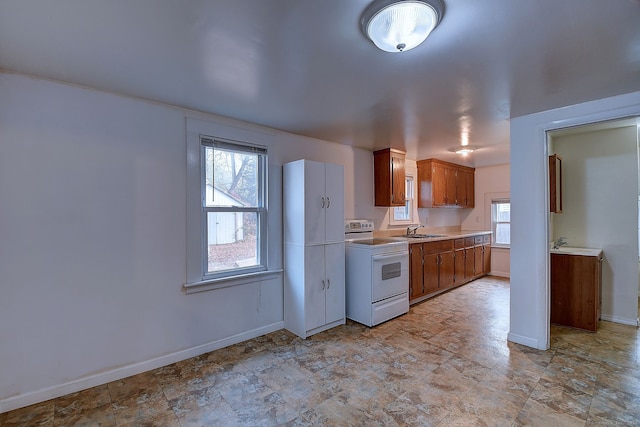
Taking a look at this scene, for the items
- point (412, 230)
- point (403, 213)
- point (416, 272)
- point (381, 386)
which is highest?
point (403, 213)

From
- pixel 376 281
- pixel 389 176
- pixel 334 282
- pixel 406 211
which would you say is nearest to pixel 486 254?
pixel 406 211

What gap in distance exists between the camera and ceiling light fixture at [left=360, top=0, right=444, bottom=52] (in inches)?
53.7

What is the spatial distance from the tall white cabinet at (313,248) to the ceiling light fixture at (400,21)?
1.76 metres

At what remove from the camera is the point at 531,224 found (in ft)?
9.57

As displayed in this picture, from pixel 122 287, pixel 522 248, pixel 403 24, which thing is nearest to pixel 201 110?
pixel 122 287

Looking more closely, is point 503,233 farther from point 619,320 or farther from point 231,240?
point 231,240

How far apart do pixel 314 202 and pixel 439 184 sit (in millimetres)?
3165

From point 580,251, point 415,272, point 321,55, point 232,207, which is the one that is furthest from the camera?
point 415,272

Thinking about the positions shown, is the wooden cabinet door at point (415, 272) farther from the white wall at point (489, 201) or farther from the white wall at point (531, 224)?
the white wall at point (489, 201)

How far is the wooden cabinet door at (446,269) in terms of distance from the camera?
4733 millimetres

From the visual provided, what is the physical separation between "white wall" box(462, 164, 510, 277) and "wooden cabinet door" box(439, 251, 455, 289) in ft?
5.80

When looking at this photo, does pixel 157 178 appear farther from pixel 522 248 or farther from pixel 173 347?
pixel 522 248

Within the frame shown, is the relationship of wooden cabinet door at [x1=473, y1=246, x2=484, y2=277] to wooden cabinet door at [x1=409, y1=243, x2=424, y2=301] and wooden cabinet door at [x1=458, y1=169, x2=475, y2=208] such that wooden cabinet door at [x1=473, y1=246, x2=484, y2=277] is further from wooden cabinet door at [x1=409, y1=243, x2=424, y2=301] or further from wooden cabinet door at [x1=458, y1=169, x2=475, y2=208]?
wooden cabinet door at [x1=409, y1=243, x2=424, y2=301]

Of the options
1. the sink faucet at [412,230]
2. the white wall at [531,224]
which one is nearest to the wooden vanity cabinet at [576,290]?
the white wall at [531,224]
